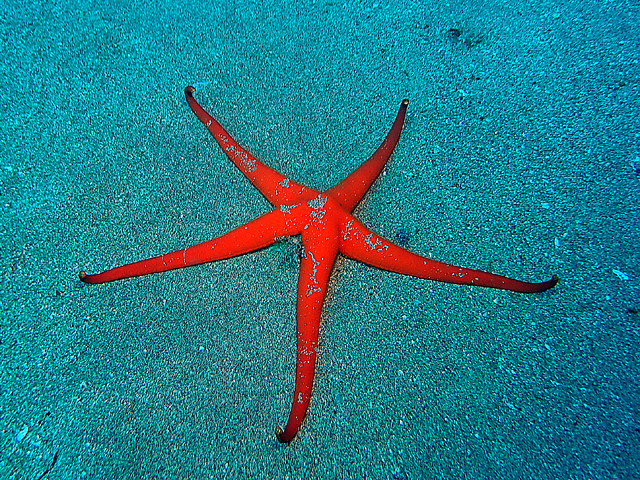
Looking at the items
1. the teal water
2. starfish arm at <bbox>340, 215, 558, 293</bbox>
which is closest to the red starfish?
starfish arm at <bbox>340, 215, 558, 293</bbox>

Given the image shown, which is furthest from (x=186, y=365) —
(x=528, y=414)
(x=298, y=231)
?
(x=528, y=414)

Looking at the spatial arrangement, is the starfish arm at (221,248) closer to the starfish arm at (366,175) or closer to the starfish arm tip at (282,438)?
the starfish arm at (366,175)

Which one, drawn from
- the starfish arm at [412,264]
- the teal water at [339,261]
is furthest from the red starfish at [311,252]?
the teal water at [339,261]

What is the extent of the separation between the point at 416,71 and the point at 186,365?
227 cm

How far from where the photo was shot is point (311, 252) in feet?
5.43

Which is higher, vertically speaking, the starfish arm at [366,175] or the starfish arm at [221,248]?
the starfish arm at [366,175]

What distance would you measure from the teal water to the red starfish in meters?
0.14

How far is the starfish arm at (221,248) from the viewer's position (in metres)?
1.71

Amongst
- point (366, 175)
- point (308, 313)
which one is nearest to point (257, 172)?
point (366, 175)

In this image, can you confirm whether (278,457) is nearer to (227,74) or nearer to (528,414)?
(528,414)

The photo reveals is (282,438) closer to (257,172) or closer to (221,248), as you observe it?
(221,248)

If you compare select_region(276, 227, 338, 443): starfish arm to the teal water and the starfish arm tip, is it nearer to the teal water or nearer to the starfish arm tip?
the starfish arm tip

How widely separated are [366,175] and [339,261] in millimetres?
511

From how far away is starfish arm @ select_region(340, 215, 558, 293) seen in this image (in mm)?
1694
